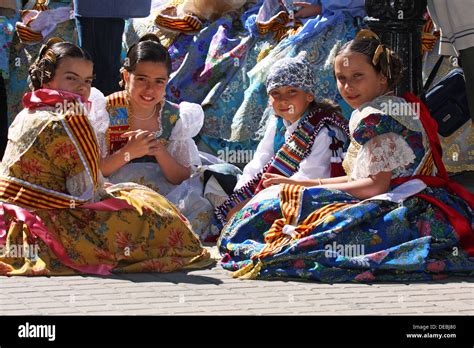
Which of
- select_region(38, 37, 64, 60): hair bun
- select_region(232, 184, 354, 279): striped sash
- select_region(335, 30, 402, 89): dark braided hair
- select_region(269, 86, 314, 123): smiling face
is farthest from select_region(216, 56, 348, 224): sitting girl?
select_region(38, 37, 64, 60): hair bun

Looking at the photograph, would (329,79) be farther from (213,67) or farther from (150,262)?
(150,262)

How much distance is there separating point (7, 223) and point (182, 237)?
86cm

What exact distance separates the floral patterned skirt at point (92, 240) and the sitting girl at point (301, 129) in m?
0.69

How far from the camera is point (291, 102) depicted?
A: 6703mm

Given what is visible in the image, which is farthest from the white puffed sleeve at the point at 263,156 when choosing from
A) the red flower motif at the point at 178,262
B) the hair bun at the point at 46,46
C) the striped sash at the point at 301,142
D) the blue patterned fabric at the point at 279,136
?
the hair bun at the point at 46,46

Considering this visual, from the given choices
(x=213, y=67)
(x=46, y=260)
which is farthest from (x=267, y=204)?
(x=213, y=67)

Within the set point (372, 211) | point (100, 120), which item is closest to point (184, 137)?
point (100, 120)

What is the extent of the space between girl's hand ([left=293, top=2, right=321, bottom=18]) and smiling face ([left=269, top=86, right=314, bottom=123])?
103 inches

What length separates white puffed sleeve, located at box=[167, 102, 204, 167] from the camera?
289 inches

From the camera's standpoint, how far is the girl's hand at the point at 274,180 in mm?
6457

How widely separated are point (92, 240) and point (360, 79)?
1527 millimetres

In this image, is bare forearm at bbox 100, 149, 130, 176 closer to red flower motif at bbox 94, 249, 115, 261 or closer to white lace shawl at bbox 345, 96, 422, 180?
red flower motif at bbox 94, 249, 115, 261

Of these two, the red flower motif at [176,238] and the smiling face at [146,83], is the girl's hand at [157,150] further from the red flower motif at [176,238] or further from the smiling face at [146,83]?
the red flower motif at [176,238]

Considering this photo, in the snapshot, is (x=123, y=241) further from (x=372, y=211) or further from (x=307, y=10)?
(x=307, y=10)
